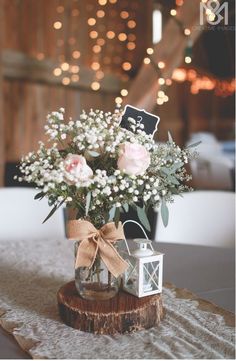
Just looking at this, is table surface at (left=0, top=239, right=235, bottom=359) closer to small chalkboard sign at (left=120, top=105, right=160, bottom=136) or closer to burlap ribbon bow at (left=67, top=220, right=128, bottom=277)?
burlap ribbon bow at (left=67, top=220, right=128, bottom=277)

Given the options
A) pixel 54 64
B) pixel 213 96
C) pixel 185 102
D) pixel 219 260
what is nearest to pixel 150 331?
pixel 219 260

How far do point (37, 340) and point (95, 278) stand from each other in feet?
0.62

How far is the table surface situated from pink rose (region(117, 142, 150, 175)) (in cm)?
45

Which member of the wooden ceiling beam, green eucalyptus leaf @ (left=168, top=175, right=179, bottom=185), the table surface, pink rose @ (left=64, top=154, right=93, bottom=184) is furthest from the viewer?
the wooden ceiling beam

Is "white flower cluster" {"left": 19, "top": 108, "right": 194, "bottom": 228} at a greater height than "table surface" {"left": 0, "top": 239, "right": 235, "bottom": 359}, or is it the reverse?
"white flower cluster" {"left": 19, "top": 108, "right": 194, "bottom": 228}

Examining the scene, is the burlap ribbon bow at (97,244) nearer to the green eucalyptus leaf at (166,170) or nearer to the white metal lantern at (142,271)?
the white metal lantern at (142,271)

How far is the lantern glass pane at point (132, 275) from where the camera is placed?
1090 millimetres

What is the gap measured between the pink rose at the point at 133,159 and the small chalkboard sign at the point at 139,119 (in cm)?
15

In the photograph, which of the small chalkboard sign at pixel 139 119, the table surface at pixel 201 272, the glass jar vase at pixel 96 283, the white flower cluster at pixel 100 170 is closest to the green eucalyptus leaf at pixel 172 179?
the white flower cluster at pixel 100 170

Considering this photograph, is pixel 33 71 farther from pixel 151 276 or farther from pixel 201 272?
pixel 151 276

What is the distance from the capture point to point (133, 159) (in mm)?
967

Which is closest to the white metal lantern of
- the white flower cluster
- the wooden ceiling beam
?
the white flower cluster

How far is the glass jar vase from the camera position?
1068 mm

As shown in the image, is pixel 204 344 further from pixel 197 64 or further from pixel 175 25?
pixel 197 64
